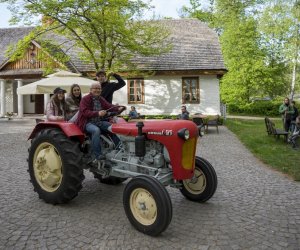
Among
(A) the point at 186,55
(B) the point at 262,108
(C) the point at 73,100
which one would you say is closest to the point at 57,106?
(C) the point at 73,100

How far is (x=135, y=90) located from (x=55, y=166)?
17.7 m

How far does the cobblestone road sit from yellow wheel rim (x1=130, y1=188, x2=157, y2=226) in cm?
20

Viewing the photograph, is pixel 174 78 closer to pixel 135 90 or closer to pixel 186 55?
pixel 186 55

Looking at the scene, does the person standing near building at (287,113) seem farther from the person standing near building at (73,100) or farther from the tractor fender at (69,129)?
the tractor fender at (69,129)

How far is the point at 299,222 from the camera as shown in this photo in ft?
14.7

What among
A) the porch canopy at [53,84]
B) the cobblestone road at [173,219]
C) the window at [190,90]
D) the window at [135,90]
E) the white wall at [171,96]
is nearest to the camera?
the cobblestone road at [173,219]

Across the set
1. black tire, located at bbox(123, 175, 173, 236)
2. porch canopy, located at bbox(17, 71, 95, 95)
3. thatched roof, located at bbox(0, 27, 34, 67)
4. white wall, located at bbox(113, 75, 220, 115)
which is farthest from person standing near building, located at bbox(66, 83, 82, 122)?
thatched roof, located at bbox(0, 27, 34, 67)

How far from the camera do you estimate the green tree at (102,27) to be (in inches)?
581

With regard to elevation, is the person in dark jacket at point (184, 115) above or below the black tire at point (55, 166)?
above

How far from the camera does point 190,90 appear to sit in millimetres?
22312

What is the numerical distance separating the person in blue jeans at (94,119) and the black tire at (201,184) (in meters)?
1.33

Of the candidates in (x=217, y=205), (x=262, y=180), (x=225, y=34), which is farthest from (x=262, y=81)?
(x=217, y=205)

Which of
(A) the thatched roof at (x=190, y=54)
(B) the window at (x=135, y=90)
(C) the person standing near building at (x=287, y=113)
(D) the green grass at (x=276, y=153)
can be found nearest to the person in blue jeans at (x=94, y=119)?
(D) the green grass at (x=276, y=153)

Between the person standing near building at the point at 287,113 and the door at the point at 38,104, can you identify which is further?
the door at the point at 38,104
